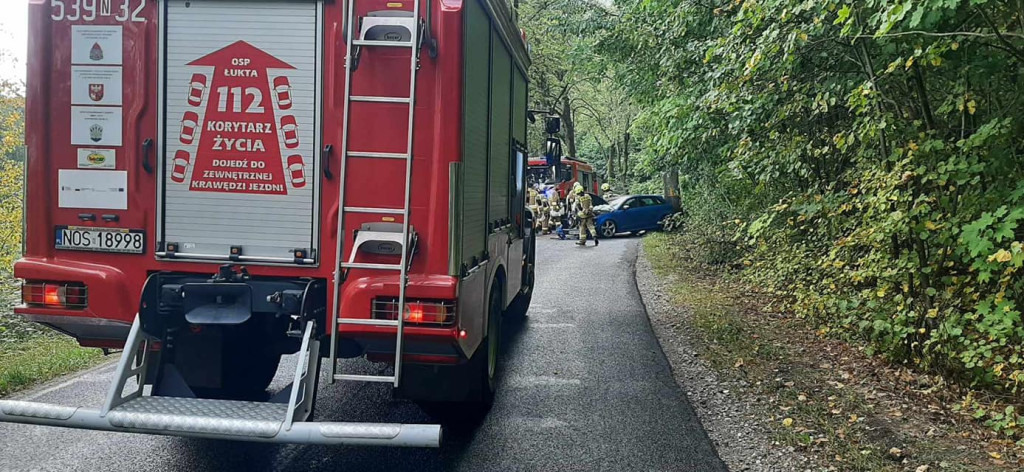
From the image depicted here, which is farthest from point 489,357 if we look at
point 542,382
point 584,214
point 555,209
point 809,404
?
point 555,209

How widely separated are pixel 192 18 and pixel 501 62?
227cm

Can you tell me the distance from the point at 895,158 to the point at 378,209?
407cm

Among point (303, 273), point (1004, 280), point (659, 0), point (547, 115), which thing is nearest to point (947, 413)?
point (1004, 280)

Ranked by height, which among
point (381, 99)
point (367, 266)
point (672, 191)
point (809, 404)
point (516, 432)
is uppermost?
point (672, 191)

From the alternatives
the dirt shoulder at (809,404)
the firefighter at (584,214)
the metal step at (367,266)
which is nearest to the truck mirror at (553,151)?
the dirt shoulder at (809,404)

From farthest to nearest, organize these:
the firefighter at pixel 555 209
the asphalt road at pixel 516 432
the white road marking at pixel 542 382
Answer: the firefighter at pixel 555 209
the white road marking at pixel 542 382
the asphalt road at pixel 516 432

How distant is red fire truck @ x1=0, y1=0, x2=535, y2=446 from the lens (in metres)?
4.18

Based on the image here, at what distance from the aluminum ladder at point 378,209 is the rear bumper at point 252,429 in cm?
39

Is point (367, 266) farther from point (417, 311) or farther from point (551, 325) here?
point (551, 325)

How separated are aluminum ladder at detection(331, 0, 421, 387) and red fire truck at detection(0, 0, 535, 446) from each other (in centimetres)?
2

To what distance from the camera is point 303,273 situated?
14.3 feet

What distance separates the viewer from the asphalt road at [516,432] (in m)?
4.58

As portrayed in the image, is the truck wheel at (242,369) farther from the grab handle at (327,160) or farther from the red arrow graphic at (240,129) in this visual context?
the grab handle at (327,160)

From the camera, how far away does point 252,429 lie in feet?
12.0
